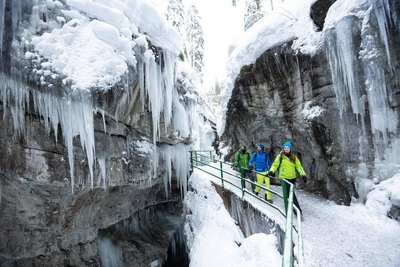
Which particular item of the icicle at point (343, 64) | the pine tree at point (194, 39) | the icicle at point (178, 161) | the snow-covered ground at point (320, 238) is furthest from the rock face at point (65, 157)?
the pine tree at point (194, 39)

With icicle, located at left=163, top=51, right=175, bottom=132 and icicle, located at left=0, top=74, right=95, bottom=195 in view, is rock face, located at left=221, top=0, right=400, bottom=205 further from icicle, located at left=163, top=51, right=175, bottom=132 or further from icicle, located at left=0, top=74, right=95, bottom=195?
icicle, located at left=0, top=74, right=95, bottom=195

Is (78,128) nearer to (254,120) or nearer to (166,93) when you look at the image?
(166,93)

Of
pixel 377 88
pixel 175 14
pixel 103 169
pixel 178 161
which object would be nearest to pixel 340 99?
pixel 377 88

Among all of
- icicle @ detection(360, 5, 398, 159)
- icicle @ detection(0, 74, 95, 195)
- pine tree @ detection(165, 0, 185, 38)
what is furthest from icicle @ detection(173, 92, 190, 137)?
pine tree @ detection(165, 0, 185, 38)

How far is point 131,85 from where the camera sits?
7.51 m

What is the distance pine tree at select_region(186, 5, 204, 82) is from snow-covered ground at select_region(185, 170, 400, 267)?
63.3 feet

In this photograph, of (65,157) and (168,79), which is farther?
(168,79)

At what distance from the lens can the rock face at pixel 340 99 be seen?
198 inches

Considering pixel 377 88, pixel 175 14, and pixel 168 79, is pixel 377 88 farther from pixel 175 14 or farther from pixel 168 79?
pixel 175 14

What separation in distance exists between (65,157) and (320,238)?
24.7 feet

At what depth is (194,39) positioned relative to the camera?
23.9 metres

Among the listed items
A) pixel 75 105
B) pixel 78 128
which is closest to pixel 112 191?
pixel 78 128

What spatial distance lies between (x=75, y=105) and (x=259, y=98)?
639cm

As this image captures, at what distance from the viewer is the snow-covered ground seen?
324 cm
